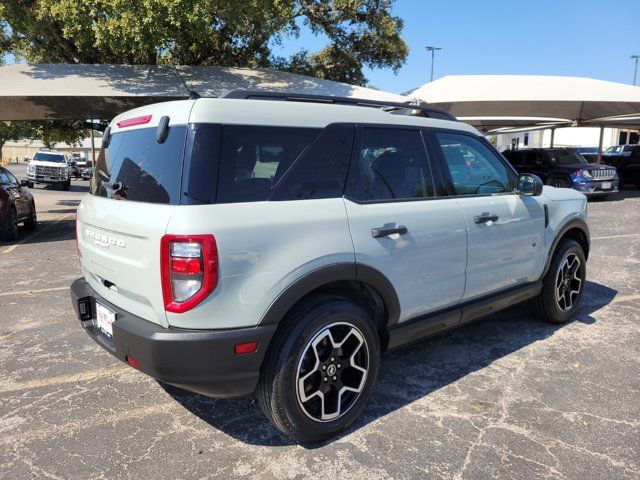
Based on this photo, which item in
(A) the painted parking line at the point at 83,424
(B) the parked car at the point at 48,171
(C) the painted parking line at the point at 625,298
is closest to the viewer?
(A) the painted parking line at the point at 83,424

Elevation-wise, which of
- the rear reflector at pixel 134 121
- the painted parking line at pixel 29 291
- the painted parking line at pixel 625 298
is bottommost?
the painted parking line at pixel 29 291

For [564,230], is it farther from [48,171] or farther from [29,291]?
[48,171]

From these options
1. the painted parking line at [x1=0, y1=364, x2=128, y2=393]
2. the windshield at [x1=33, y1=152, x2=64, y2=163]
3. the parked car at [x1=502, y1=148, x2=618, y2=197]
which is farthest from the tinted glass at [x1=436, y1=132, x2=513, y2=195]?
the windshield at [x1=33, y1=152, x2=64, y2=163]

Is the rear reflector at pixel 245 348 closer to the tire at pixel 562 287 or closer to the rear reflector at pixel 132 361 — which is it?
the rear reflector at pixel 132 361

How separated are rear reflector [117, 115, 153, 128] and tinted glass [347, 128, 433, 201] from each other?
3.91ft

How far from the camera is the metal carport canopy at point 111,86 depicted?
9.71 meters

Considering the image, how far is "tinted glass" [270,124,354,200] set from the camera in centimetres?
256

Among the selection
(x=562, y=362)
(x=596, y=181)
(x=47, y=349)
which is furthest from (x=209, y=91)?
(x=596, y=181)

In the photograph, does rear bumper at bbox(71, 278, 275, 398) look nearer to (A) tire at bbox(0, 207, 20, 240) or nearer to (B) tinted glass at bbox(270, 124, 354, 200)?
(B) tinted glass at bbox(270, 124, 354, 200)

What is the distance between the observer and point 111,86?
10086 mm

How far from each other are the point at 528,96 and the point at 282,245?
1508 cm

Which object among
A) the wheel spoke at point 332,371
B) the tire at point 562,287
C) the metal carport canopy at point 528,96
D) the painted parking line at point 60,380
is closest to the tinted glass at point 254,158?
the wheel spoke at point 332,371

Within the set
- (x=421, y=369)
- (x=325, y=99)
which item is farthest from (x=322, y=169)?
(x=421, y=369)

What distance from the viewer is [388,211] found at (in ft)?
9.51
